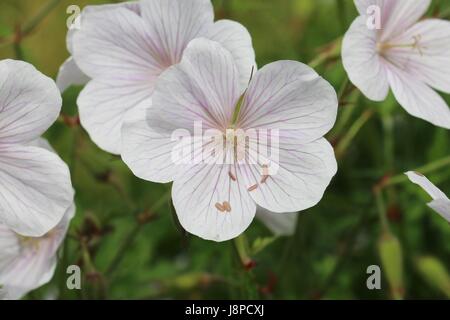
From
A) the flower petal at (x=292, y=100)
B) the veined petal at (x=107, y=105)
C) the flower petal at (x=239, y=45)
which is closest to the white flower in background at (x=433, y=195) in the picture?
the flower petal at (x=292, y=100)

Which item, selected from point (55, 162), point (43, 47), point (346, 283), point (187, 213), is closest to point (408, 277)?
point (346, 283)

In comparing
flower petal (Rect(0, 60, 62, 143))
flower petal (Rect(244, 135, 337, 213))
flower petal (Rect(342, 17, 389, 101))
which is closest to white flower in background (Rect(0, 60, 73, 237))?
flower petal (Rect(0, 60, 62, 143))

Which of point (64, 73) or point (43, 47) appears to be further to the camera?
point (43, 47)

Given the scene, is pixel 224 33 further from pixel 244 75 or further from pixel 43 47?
pixel 43 47

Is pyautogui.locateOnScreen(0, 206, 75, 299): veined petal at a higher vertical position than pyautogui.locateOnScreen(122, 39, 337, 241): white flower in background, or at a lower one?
lower

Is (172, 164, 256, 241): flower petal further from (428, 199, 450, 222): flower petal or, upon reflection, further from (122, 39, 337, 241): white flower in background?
(428, 199, 450, 222): flower petal

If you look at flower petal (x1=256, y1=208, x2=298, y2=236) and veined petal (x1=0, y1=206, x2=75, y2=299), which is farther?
flower petal (x1=256, y1=208, x2=298, y2=236)
